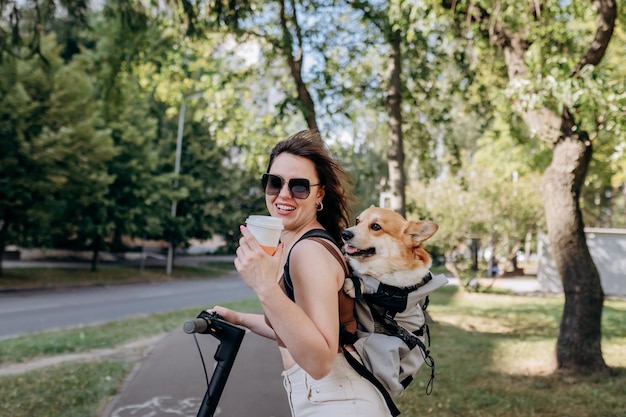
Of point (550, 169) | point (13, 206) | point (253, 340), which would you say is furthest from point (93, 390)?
point (13, 206)

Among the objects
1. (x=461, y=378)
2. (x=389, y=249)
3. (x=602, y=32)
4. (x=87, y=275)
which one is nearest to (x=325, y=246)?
(x=389, y=249)

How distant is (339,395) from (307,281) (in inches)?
16.4

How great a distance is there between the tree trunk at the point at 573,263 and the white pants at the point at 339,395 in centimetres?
636

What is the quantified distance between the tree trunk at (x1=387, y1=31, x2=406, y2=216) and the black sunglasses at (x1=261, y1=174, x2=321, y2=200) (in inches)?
436

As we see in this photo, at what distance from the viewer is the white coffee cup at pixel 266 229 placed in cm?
173

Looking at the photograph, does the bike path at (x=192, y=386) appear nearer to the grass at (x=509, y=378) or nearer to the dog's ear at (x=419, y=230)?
the grass at (x=509, y=378)

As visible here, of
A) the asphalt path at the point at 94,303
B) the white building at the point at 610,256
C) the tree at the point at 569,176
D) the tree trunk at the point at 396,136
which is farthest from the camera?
the white building at the point at 610,256

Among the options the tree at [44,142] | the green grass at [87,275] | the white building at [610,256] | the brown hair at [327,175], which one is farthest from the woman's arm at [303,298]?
the white building at [610,256]

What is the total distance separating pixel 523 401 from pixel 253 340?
16.5 feet

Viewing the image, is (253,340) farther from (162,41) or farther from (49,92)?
(49,92)

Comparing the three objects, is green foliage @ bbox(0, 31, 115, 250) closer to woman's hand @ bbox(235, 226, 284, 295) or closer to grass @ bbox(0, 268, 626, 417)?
grass @ bbox(0, 268, 626, 417)

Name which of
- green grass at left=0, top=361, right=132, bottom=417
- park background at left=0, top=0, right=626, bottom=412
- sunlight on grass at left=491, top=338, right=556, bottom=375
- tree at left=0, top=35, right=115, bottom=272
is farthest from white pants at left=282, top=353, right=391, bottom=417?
tree at left=0, top=35, right=115, bottom=272

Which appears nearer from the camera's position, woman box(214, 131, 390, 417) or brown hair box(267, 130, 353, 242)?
woman box(214, 131, 390, 417)

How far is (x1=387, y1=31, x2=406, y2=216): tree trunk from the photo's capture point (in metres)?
13.2
